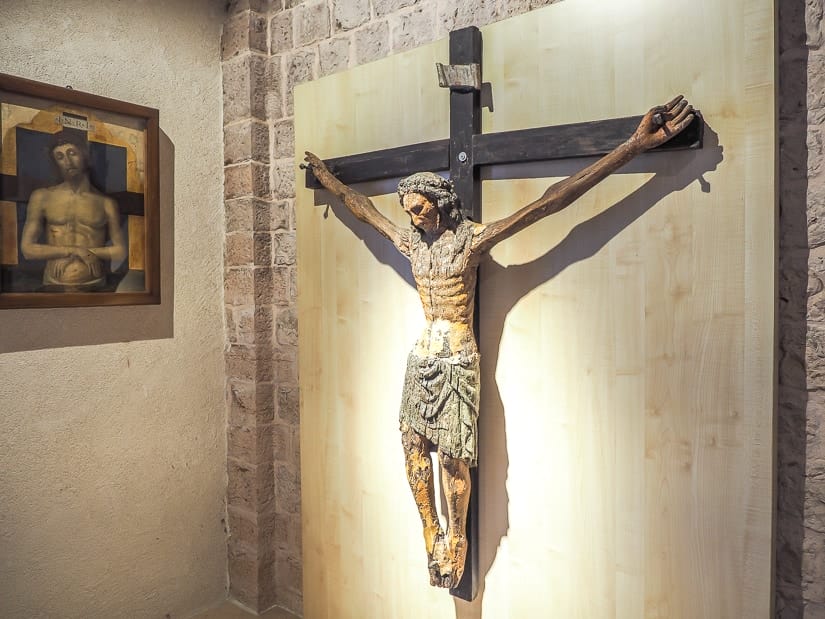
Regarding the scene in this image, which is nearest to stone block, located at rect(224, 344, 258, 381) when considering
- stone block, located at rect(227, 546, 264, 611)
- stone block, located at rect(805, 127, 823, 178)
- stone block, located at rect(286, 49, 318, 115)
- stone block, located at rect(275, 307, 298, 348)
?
stone block, located at rect(275, 307, 298, 348)

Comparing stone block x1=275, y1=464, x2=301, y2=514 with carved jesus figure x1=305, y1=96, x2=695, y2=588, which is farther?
stone block x1=275, y1=464, x2=301, y2=514

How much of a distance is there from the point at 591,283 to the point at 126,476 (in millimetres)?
1973

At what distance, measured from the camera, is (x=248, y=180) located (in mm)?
2664

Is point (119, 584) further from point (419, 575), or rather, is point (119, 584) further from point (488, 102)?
point (488, 102)

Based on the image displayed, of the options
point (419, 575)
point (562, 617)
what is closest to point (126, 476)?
point (419, 575)

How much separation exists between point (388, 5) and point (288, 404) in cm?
165

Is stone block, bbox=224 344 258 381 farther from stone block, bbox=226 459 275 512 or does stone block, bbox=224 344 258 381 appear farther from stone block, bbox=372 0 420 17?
stone block, bbox=372 0 420 17

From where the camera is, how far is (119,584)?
2.50m

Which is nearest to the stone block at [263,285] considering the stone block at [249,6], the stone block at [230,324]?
the stone block at [230,324]

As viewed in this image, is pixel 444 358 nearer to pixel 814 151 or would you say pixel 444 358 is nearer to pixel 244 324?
pixel 814 151

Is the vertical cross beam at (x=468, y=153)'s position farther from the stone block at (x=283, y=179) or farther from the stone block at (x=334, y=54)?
the stone block at (x=283, y=179)

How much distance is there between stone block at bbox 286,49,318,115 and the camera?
8.32 feet

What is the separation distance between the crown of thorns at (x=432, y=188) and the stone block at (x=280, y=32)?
127cm

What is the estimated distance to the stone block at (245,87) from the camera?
2639mm
